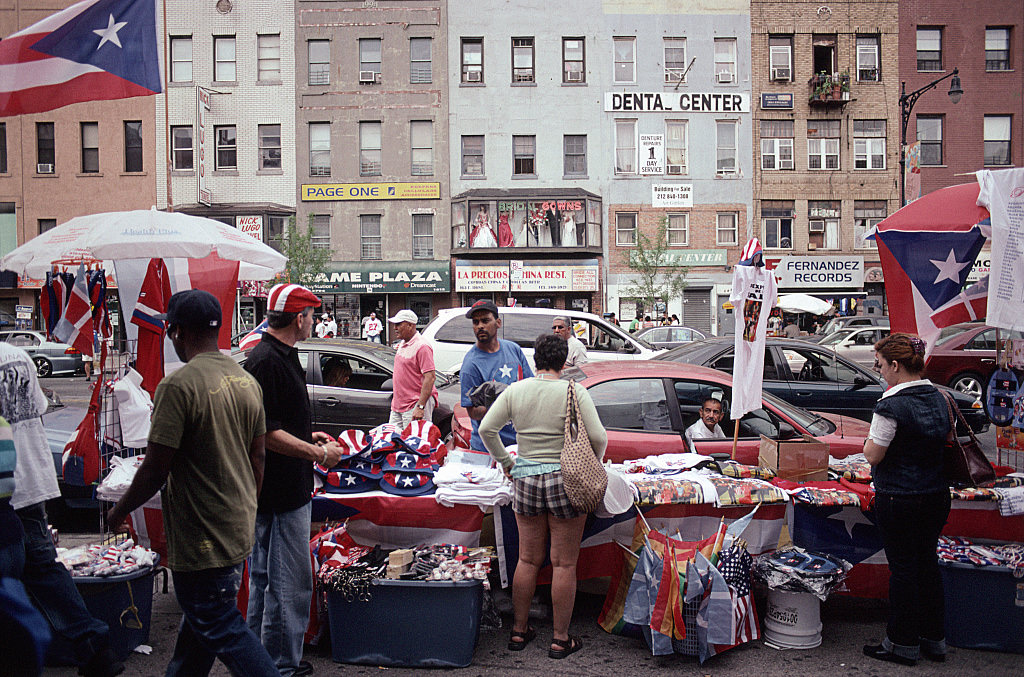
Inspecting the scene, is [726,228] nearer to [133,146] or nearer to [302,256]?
[302,256]

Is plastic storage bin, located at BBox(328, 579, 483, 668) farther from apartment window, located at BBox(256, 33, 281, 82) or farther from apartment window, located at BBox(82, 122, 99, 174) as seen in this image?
apartment window, located at BBox(82, 122, 99, 174)

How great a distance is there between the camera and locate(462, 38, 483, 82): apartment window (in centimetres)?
2970

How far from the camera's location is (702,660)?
3982mm

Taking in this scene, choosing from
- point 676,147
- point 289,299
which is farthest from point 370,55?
point 289,299

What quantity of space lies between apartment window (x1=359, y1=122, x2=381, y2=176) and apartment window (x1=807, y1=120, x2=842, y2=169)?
1818 centimetres

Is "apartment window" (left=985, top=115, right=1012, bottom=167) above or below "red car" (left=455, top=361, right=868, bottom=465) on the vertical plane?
above

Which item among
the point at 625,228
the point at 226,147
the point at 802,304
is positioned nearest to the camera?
the point at 802,304

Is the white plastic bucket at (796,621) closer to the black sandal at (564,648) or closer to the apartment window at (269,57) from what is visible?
the black sandal at (564,648)

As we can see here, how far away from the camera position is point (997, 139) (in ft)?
97.6

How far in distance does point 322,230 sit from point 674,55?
16.5m

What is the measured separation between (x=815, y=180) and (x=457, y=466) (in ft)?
96.3

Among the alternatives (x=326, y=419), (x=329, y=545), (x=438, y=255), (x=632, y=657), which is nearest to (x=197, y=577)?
(x=329, y=545)

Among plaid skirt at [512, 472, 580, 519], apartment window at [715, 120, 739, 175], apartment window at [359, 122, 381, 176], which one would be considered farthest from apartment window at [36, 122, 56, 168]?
plaid skirt at [512, 472, 580, 519]

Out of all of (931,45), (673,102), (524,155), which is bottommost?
(524,155)
